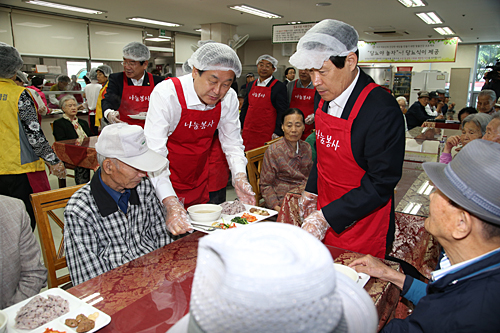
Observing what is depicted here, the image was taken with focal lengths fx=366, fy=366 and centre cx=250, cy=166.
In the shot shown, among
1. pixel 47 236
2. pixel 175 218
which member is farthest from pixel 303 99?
pixel 47 236

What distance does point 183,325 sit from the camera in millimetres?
633

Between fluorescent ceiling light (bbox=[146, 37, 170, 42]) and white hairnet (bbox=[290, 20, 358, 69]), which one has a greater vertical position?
fluorescent ceiling light (bbox=[146, 37, 170, 42])

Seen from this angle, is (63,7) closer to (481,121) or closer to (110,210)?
(110,210)

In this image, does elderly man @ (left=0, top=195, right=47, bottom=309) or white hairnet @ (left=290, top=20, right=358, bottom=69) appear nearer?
elderly man @ (left=0, top=195, right=47, bottom=309)

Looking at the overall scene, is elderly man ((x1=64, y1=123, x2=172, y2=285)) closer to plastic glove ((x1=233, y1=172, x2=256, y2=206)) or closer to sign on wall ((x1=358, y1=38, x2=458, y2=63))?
plastic glove ((x1=233, y1=172, x2=256, y2=206))

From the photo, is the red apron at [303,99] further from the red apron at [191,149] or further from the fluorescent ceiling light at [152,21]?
the fluorescent ceiling light at [152,21]

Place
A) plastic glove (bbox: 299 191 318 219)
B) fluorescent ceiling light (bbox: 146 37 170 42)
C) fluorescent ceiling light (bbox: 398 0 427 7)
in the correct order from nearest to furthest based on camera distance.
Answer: plastic glove (bbox: 299 191 318 219) → fluorescent ceiling light (bbox: 398 0 427 7) → fluorescent ceiling light (bbox: 146 37 170 42)

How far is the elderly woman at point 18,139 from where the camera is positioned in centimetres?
282

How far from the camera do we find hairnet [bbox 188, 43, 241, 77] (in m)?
1.89

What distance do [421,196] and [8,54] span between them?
10.4 ft

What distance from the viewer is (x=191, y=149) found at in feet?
7.14

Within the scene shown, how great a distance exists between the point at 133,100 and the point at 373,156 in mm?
3029

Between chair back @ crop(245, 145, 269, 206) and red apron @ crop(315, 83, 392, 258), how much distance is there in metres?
1.27

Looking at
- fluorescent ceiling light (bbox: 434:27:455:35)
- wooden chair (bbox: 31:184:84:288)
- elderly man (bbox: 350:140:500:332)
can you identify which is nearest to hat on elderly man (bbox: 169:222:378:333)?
elderly man (bbox: 350:140:500:332)
